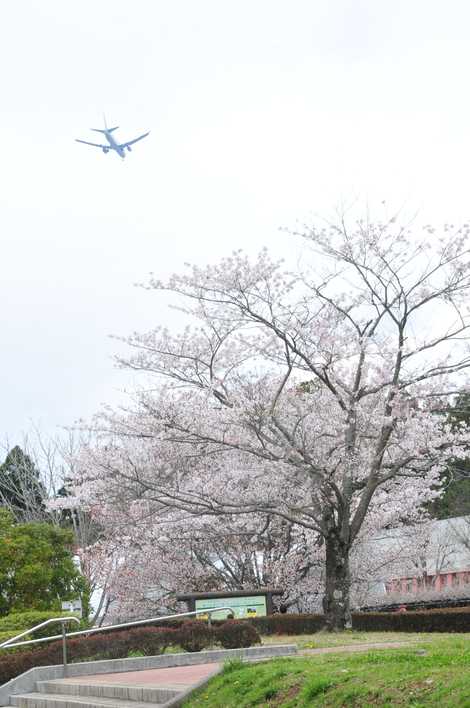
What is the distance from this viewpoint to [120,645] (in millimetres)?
14500

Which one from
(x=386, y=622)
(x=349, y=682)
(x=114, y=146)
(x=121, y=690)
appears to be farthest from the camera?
(x=114, y=146)

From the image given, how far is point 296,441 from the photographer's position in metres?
21.2

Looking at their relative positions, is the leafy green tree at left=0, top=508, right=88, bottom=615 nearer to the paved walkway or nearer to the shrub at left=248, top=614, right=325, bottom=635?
the shrub at left=248, top=614, right=325, bottom=635

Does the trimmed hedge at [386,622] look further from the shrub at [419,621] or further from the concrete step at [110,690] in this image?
the concrete step at [110,690]

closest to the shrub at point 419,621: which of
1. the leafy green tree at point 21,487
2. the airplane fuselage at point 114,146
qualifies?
the airplane fuselage at point 114,146

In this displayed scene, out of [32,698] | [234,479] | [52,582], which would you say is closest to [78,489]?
[52,582]

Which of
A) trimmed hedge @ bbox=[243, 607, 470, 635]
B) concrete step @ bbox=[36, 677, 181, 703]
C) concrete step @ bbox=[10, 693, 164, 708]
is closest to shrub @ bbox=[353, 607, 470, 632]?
trimmed hedge @ bbox=[243, 607, 470, 635]

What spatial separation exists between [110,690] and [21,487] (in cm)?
2574

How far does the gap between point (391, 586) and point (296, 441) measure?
2010 centimetres

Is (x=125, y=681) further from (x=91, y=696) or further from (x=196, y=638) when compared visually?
(x=196, y=638)

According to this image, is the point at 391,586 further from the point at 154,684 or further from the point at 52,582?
the point at 154,684

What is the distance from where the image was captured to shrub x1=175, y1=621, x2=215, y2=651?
14.4 meters

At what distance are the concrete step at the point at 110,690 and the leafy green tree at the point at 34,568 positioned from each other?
30.0 ft

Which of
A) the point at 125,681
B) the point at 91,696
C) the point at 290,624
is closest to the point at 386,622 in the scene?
the point at 290,624
